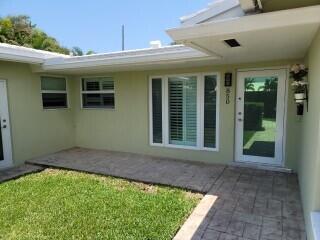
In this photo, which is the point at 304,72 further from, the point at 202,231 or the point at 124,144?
the point at 124,144

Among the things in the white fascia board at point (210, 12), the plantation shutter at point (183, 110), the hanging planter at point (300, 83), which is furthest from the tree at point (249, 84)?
the white fascia board at point (210, 12)

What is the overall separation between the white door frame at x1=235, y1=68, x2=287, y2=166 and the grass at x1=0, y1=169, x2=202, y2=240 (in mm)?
2115

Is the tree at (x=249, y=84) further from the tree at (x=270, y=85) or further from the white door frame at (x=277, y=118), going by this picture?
the tree at (x=270, y=85)

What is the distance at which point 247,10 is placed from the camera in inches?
109

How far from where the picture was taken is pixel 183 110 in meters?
6.48

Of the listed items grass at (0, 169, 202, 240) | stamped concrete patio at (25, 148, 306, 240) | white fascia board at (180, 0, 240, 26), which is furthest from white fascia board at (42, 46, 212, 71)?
grass at (0, 169, 202, 240)

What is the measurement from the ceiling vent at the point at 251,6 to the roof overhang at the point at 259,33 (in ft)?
0.24

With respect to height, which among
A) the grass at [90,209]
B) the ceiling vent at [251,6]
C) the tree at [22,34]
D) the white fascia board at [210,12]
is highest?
the tree at [22,34]

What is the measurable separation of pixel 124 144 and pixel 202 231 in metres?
4.57

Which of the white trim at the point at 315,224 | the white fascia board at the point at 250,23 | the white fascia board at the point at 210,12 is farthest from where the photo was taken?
the white fascia board at the point at 210,12

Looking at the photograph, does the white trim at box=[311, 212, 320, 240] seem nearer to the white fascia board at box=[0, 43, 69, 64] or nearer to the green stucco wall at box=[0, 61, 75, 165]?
the white fascia board at box=[0, 43, 69, 64]

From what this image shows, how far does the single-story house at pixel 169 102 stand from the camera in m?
4.95

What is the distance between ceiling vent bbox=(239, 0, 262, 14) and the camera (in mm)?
2551

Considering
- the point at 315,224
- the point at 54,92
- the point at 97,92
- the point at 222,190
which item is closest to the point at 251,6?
the point at 315,224
